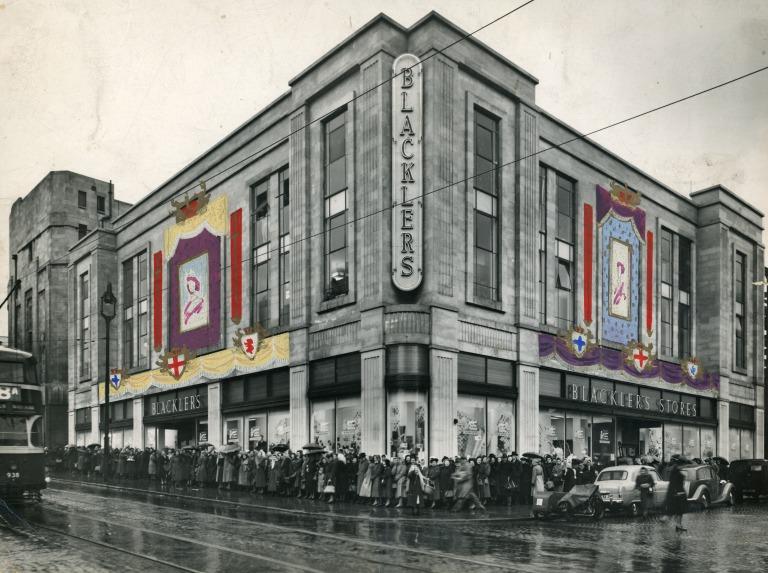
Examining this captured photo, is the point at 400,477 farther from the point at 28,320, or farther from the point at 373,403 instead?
the point at 28,320

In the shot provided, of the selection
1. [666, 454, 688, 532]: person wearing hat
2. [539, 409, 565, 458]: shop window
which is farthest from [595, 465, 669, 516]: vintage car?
[539, 409, 565, 458]: shop window

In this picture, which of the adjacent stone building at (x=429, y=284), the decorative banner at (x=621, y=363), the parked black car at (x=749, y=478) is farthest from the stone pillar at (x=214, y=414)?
the parked black car at (x=749, y=478)

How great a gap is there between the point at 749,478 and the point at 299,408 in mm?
17921

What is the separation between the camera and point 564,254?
38.4 meters

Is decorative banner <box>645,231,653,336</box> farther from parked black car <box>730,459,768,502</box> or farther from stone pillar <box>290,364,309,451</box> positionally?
stone pillar <box>290,364,309,451</box>

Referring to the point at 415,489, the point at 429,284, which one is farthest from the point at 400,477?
the point at 429,284

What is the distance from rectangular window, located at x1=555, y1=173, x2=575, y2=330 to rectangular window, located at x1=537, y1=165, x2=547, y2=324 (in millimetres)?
1183

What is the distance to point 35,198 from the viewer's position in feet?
234

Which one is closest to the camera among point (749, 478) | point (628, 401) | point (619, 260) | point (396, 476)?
point (396, 476)

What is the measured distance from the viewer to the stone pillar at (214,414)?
132 ft

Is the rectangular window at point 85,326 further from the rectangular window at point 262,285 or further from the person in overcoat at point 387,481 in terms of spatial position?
the person in overcoat at point 387,481

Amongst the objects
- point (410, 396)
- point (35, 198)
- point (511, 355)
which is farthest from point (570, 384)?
point (35, 198)

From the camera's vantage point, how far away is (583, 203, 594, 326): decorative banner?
39.2 metres

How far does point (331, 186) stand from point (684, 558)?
22.3m
